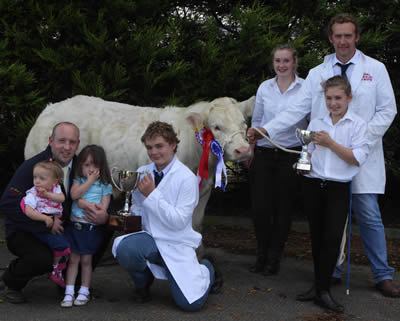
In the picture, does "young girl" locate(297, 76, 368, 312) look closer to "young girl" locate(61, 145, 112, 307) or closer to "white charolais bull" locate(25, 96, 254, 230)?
"white charolais bull" locate(25, 96, 254, 230)

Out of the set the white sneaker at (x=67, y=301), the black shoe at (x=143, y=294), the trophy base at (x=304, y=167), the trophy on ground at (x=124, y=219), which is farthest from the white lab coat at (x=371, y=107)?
the white sneaker at (x=67, y=301)

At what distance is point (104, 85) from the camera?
6.88 meters

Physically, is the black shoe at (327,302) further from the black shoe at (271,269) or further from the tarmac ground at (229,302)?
the black shoe at (271,269)

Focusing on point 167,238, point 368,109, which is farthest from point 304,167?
point 167,238

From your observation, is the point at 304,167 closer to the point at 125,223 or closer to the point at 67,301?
the point at 125,223

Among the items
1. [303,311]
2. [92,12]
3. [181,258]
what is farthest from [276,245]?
[92,12]

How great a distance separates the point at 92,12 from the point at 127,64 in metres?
0.87

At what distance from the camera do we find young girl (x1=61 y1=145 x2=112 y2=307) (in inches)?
160

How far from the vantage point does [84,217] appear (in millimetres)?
4133

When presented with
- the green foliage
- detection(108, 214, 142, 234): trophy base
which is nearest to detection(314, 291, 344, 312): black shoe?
detection(108, 214, 142, 234): trophy base

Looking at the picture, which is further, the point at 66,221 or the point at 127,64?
the point at 127,64

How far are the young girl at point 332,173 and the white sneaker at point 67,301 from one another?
6.65 ft

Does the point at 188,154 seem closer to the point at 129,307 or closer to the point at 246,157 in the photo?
the point at 246,157

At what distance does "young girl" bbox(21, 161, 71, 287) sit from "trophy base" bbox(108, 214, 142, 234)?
0.40m
